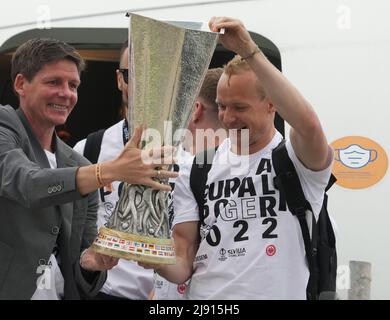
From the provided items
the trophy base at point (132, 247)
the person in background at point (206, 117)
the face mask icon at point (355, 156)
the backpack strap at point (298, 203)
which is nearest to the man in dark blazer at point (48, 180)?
the trophy base at point (132, 247)

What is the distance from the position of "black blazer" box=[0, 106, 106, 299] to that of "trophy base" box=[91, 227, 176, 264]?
0.46 feet

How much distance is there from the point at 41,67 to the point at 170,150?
→ 23.4 inches

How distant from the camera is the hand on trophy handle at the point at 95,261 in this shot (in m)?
2.24

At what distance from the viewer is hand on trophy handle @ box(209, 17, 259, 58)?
6.76 feet

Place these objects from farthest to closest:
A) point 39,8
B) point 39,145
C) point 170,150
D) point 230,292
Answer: point 39,8, point 39,145, point 230,292, point 170,150

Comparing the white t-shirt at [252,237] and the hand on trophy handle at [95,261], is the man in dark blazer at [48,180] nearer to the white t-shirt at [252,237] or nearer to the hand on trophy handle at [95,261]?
the hand on trophy handle at [95,261]

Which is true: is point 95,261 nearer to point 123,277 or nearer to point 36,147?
point 36,147

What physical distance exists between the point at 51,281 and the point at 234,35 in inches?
35.5

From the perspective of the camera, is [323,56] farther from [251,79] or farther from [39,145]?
[39,145]

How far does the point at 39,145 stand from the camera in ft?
7.86

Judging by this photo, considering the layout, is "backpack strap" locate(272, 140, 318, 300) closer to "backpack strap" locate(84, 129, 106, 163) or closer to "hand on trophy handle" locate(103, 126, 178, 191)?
"hand on trophy handle" locate(103, 126, 178, 191)

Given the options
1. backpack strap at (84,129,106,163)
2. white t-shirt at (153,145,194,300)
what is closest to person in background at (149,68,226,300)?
white t-shirt at (153,145,194,300)

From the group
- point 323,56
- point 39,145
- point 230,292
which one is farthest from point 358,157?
point 39,145
